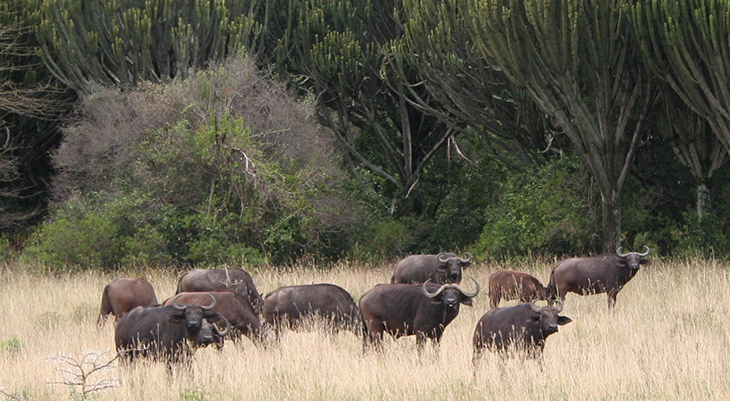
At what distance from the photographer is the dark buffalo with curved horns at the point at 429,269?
52.9ft

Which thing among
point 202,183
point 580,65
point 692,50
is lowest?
point 202,183

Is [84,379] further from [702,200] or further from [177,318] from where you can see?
[702,200]

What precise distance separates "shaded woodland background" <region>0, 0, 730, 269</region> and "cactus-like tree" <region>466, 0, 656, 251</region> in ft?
0.16

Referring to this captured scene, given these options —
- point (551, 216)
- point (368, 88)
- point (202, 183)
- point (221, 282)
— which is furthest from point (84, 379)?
point (368, 88)

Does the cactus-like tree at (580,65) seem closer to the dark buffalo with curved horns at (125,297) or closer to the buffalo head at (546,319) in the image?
Answer: the dark buffalo with curved horns at (125,297)

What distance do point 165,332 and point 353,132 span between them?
19920mm

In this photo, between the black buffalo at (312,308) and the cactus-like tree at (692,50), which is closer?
the black buffalo at (312,308)

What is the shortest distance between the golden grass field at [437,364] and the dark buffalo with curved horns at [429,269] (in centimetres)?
110

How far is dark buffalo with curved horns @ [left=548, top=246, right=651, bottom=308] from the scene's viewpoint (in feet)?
49.1

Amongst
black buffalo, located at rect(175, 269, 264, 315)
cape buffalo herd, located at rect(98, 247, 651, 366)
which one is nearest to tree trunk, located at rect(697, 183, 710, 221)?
cape buffalo herd, located at rect(98, 247, 651, 366)

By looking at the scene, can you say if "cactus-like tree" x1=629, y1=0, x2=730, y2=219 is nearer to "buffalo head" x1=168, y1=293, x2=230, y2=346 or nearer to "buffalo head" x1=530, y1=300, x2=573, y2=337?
"buffalo head" x1=530, y1=300, x2=573, y2=337

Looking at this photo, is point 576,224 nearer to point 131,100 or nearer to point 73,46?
point 131,100

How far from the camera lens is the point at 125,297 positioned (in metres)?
13.4

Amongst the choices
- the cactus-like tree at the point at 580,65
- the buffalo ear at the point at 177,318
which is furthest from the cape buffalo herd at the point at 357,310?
the cactus-like tree at the point at 580,65
